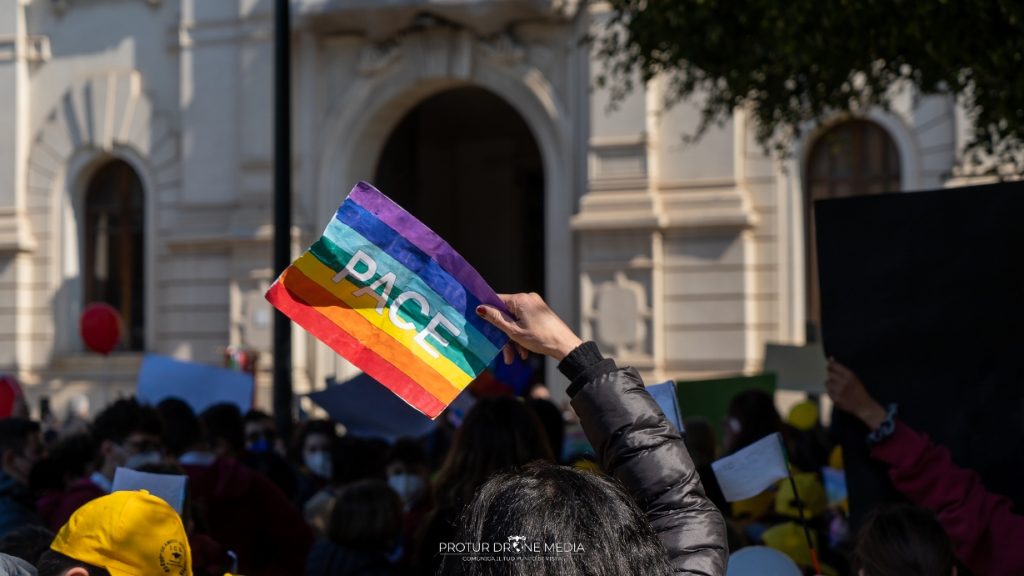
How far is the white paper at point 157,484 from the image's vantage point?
13.5ft

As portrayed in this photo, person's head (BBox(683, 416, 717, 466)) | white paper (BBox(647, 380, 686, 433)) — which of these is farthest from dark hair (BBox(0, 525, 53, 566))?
person's head (BBox(683, 416, 717, 466))

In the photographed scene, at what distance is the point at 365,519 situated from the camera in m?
4.81

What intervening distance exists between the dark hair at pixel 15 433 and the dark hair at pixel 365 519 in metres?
1.97

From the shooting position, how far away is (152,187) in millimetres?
18891

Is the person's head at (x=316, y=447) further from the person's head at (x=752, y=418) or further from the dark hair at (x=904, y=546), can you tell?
the dark hair at (x=904, y=546)

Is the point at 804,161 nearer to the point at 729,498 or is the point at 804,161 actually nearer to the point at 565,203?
the point at 565,203

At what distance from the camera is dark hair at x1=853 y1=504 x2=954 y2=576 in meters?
3.57

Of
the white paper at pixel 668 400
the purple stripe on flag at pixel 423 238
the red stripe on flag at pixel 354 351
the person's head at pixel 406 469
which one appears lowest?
the person's head at pixel 406 469

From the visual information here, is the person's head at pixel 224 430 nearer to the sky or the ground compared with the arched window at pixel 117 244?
nearer to the ground

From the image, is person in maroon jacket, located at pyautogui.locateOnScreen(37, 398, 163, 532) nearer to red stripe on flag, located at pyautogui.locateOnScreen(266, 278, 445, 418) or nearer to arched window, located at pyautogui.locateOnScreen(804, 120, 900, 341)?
red stripe on flag, located at pyautogui.locateOnScreen(266, 278, 445, 418)

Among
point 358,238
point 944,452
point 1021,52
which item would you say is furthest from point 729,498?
point 1021,52

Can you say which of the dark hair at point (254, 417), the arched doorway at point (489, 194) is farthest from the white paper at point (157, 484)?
the arched doorway at point (489, 194)

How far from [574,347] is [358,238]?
65 cm

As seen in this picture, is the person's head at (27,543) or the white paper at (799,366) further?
the white paper at (799,366)
